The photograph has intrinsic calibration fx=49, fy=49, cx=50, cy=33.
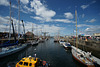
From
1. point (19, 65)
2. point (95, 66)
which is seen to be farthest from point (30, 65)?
point (95, 66)

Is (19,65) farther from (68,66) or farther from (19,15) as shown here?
(19,15)

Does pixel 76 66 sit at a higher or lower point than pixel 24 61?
lower

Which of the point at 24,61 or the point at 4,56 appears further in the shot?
the point at 4,56

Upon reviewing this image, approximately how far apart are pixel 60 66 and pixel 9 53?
71.5 ft

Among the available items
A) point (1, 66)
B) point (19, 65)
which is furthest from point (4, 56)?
point (19, 65)

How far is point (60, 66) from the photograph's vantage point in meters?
14.5

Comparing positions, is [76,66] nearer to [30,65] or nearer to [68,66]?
[68,66]

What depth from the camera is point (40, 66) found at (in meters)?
9.32

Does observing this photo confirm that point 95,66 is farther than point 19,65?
Yes

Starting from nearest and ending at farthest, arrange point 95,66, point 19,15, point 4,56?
point 95,66 < point 4,56 < point 19,15

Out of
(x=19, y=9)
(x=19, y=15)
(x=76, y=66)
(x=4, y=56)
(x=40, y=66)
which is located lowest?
(x=76, y=66)

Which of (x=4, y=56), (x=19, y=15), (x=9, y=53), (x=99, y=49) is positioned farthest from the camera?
(x=19, y=15)

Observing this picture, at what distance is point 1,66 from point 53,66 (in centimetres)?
1499

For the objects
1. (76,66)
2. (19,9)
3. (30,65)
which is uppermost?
(19,9)
